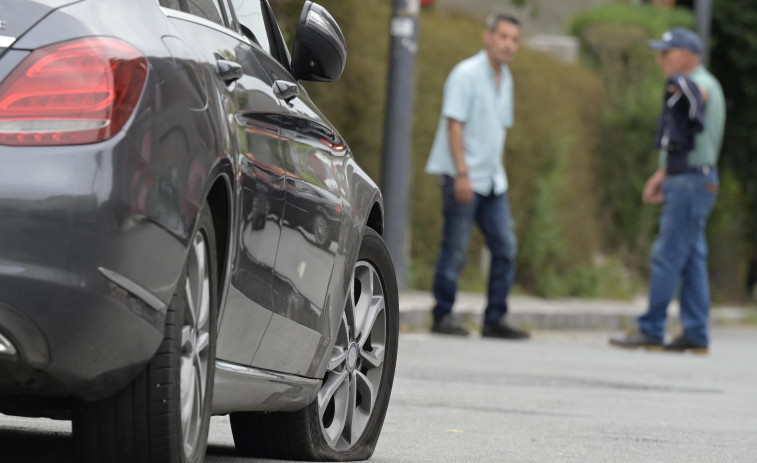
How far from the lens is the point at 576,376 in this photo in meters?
9.17

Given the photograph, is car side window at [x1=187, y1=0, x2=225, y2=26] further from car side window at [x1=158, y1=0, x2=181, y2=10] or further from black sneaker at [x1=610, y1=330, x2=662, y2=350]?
black sneaker at [x1=610, y1=330, x2=662, y2=350]

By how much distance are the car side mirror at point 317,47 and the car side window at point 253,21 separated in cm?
11

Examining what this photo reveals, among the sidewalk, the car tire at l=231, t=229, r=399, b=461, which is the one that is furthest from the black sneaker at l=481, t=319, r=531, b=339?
the car tire at l=231, t=229, r=399, b=461

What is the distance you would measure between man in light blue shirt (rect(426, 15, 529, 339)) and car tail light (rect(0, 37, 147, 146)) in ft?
25.4

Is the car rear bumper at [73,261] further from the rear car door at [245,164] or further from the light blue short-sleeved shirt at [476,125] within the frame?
the light blue short-sleeved shirt at [476,125]

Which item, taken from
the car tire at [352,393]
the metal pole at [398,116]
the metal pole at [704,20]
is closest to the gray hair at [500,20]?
the metal pole at [398,116]

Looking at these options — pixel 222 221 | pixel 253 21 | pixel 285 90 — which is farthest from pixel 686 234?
pixel 222 221

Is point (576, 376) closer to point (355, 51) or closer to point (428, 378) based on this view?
point (428, 378)

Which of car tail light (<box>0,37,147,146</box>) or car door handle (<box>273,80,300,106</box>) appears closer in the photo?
car tail light (<box>0,37,147,146</box>)

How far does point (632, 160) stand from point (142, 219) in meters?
15.1

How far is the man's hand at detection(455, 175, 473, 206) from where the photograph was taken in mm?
10914

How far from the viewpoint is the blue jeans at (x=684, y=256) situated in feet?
37.0

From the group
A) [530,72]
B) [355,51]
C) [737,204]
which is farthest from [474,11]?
[355,51]

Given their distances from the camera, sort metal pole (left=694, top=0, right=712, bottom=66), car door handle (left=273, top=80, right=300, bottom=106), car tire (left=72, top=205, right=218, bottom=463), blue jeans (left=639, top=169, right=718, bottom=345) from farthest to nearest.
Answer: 1. metal pole (left=694, top=0, right=712, bottom=66)
2. blue jeans (left=639, top=169, right=718, bottom=345)
3. car door handle (left=273, top=80, right=300, bottom=106)
4. car tire (left=72, top=205, right=218, bottom=463)
